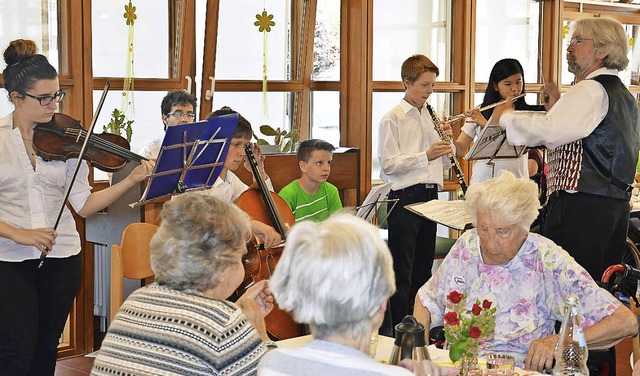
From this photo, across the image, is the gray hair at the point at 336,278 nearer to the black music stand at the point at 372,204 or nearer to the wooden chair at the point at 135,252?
the wooden chair at the point at 135,252

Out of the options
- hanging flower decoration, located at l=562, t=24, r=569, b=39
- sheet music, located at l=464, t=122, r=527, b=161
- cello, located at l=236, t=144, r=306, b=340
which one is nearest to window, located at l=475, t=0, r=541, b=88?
hanging flower decoration, located at l=562, t=24, r=569, b=39

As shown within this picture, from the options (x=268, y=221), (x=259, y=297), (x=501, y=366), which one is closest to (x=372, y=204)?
(x=268, y=221)

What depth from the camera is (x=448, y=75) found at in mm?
6777

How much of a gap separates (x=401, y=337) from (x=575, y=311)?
1.50ft

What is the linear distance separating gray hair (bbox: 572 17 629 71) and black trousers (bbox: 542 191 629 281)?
590 millimetres

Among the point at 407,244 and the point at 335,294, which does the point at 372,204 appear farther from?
the point at 335,294

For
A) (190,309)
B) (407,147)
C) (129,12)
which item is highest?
(129,12)

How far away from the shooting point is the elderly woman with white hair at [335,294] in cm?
168

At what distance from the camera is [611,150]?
4078mm

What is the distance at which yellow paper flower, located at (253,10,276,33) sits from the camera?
5840mm

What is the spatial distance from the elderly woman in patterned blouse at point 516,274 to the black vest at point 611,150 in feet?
4.03

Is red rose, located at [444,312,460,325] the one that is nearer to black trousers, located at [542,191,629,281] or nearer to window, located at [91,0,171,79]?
black trousers, located at [542,191,629,281]

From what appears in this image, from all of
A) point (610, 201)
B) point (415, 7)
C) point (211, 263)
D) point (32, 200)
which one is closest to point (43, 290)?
point (32, 200)

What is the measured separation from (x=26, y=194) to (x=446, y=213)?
6.26 feet
